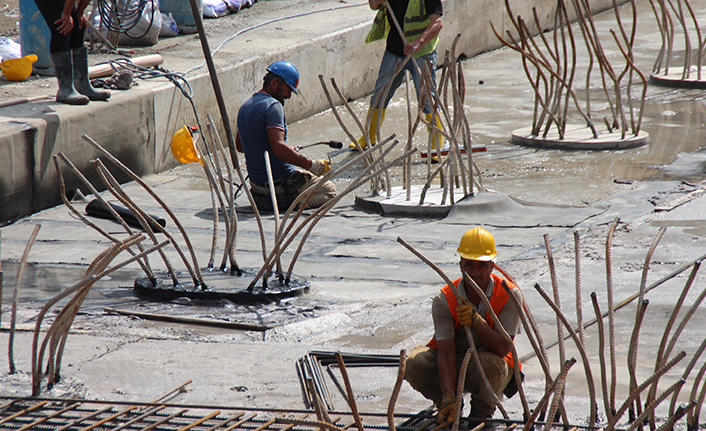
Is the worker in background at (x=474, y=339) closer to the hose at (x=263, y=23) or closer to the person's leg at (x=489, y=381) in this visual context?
the person's leg at (x=489, y=381)

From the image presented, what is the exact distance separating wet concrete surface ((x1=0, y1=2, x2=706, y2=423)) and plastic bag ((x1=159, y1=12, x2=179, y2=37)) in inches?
121

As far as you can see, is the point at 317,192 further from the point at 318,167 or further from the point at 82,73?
the point at 82,73

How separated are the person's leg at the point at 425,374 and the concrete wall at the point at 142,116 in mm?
4442

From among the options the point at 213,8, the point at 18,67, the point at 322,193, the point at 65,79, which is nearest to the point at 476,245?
the point at 322,193

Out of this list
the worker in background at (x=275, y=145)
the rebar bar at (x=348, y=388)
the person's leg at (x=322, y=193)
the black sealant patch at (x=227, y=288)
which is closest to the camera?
the rebar bar at (x=348, y=388)

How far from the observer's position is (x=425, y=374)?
10.7ft

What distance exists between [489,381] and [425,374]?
0.25 metres

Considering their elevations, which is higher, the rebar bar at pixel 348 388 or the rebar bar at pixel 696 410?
the rebar bar at pixel 348 388

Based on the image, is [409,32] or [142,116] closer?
[409,32]

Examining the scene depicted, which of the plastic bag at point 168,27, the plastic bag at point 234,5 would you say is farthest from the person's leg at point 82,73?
the plastic bag at point 234,5

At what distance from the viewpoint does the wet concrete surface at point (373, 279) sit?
3.73 metres

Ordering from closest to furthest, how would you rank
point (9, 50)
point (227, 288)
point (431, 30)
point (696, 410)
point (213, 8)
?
point (696, 410) → point (227, 288) → point (431, 30) → point (9, 50) → point (213, 8)

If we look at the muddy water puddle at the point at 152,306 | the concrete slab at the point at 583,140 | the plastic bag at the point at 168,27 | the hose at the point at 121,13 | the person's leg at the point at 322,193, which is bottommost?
the muddy water puddle at the point at 152,306

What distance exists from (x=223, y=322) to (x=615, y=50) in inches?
413
